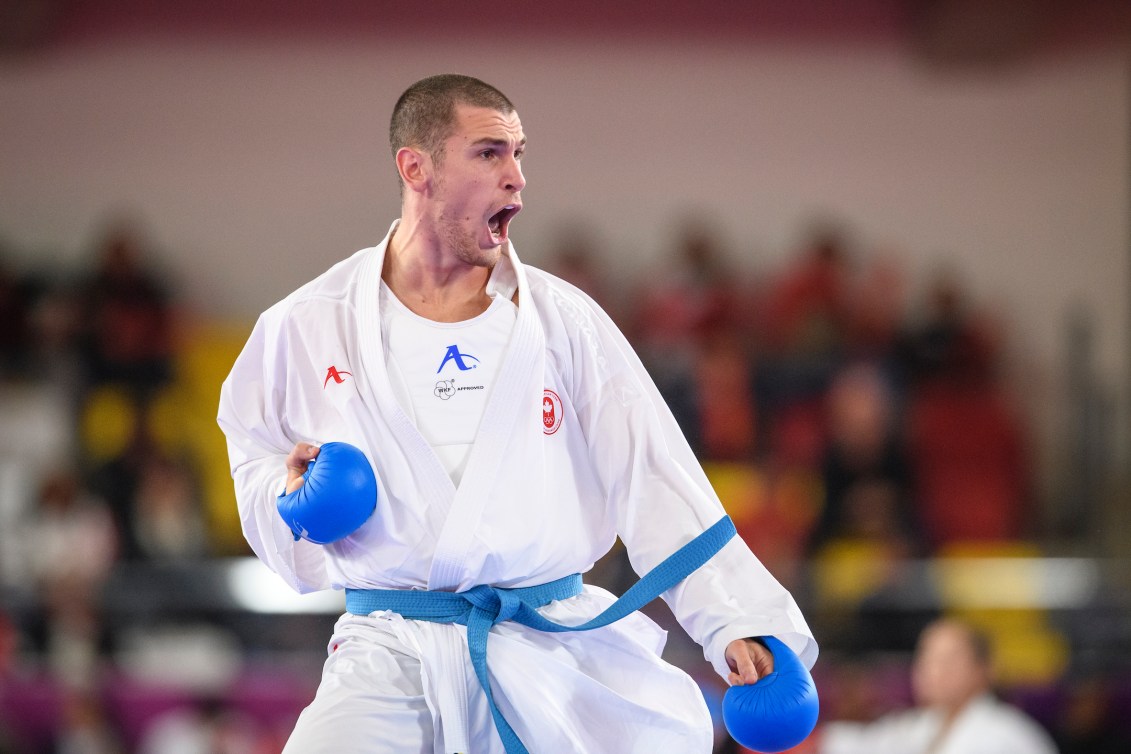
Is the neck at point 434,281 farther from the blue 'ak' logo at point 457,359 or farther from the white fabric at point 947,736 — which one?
the white fabric at point 947,736

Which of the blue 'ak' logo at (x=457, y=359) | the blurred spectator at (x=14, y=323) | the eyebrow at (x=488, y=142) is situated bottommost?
the blurred spectator at (x=14, y=323)

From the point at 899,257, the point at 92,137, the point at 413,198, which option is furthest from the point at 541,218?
the point at 413,198

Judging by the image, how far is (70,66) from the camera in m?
10.9

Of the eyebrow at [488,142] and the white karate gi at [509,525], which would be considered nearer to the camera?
the white karate gi at [509,525]

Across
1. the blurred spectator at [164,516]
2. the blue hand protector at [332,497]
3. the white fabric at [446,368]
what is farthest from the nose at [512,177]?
the blurred spectator at [164,516]

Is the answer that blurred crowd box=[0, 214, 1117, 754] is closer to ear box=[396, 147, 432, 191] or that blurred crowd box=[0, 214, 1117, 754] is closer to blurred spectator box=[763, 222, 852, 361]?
blurred spectator box=[763, 222, 852, 361]

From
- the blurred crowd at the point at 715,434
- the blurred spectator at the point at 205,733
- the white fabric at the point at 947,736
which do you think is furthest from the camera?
the blurred crowd at the point at 715,434

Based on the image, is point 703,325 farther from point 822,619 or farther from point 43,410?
point 43,410

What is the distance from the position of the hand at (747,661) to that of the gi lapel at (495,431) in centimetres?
62

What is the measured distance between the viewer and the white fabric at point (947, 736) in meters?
5.67

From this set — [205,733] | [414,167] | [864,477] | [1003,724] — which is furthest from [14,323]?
[414,167]

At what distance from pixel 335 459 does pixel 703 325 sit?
6.88 meters

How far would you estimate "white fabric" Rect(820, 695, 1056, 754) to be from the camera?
5.67 metres

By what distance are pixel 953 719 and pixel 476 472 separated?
137 inches
